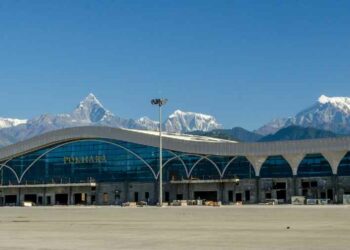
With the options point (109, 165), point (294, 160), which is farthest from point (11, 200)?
point (294, 160)

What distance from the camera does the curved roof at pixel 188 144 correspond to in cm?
9895

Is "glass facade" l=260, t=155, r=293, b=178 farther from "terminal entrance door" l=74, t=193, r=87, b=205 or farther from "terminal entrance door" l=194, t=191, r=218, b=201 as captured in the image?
"terminal entrance door" l=74, t=193, r=87, b=205

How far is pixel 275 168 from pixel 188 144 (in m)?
15.2

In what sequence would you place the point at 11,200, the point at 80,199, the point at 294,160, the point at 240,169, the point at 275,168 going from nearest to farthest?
the point at 294,160 < the point at 275,168 < the point at 240,169 < the point at 80,199 < the point at 11,200

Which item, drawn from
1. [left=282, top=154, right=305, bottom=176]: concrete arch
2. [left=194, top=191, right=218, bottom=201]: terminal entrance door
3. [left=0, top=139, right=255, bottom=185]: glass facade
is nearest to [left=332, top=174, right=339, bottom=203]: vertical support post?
[left=282, top=154, right=305, bottom=176]: concrete arch

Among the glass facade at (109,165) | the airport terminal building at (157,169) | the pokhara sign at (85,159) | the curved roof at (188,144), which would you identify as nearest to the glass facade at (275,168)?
the airport terminal building at (157,169)

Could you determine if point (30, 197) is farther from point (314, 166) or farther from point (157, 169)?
point (314, 166)

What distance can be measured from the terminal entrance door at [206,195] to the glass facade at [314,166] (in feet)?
53.2

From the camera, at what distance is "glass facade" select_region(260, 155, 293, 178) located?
101812mm

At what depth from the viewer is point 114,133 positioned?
385ft

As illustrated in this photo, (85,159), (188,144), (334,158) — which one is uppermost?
(188,144)

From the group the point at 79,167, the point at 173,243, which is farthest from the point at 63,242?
the point at 79,167

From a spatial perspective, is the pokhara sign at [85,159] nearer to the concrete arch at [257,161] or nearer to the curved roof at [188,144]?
the curved roof at [188,144]

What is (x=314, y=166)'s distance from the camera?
327 feet
